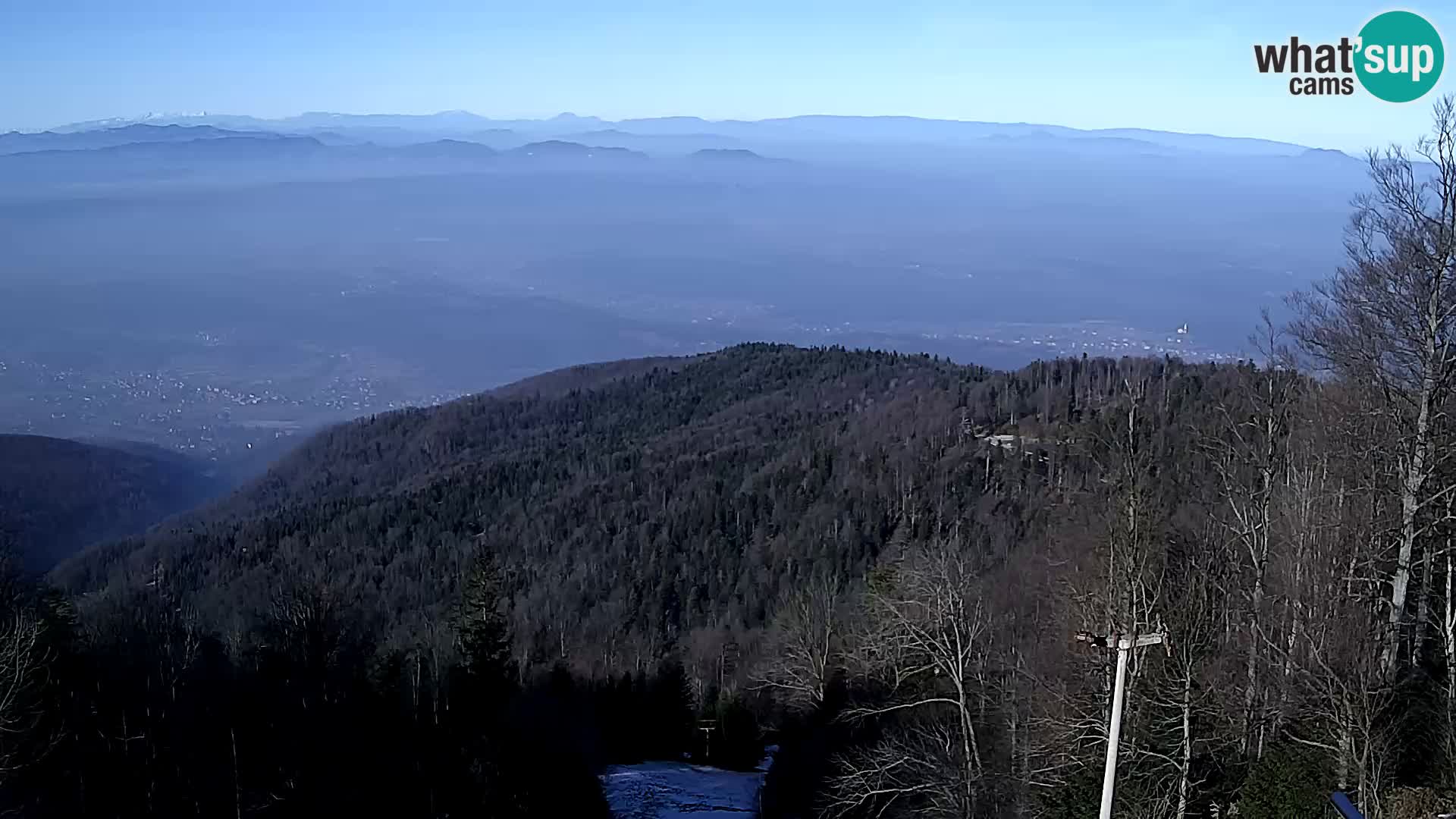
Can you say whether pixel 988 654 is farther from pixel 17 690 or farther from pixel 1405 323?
pixel 17 690

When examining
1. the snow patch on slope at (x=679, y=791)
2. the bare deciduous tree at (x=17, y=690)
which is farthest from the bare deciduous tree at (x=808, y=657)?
the bare deciduous tree at (x=17, y=690)

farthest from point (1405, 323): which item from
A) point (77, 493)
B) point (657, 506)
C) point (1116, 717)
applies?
point (77, 493)

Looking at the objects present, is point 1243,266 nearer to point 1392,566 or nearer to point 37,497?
point 37,497

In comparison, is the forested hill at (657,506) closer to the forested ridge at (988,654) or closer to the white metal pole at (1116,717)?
the forested ridge at (988,654)

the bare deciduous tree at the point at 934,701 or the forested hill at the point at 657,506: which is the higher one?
the bare deciduous tree at the point at 934,701


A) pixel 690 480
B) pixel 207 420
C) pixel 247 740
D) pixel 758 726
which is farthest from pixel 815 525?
pixel 207 420
